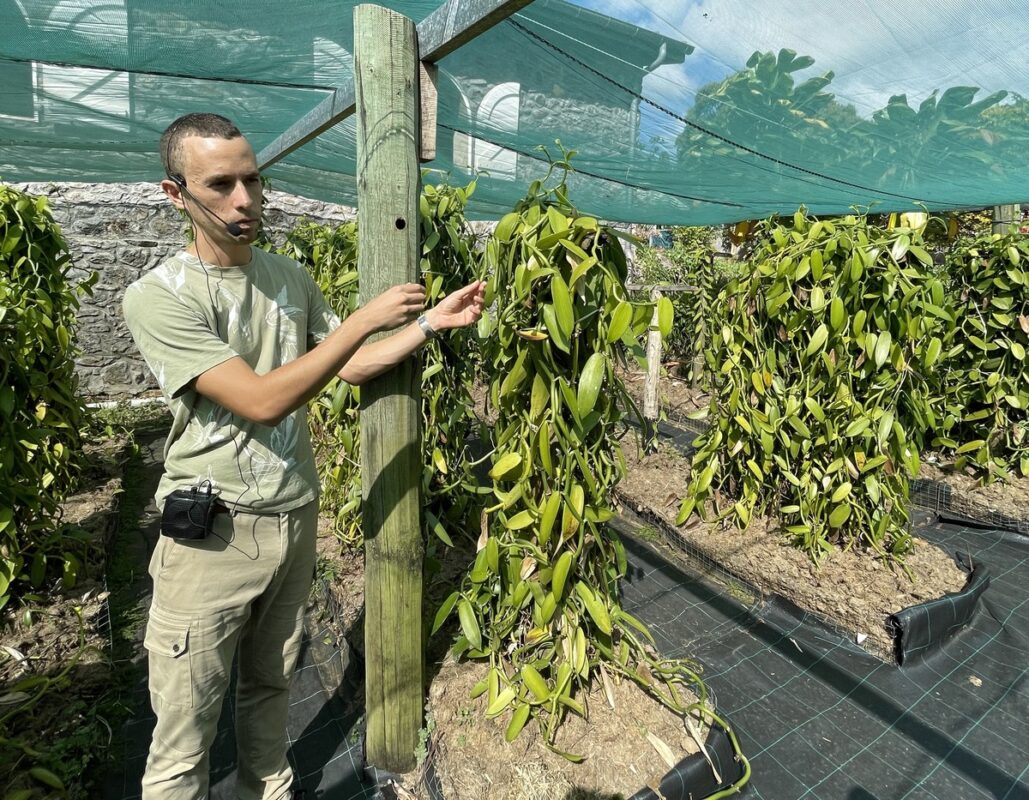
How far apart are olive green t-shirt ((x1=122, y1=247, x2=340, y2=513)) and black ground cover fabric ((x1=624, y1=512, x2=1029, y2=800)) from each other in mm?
1385

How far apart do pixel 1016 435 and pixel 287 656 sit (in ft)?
12.3

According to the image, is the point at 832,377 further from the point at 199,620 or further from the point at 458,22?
the point at 199,620

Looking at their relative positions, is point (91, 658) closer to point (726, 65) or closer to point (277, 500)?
point (277, 500)

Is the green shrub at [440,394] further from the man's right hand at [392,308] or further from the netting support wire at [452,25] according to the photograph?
the man's right hand at [392,308]

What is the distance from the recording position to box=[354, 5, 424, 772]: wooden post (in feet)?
3.75

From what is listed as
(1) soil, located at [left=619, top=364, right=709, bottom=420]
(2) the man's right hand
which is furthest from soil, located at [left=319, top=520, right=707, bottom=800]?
(1) soil, located at [left=619, top=364, right=709, bottom=420]

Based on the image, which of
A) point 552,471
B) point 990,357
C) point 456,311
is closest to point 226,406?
point 456,311

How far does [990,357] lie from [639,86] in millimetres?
2825

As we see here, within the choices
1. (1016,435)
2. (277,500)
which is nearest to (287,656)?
(277,500)

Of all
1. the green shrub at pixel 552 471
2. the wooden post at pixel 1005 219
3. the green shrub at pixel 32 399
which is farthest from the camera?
the wooden post at pixel 1005 219

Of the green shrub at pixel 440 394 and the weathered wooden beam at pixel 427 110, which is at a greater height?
the weathered wooden beam at pixel 427 110

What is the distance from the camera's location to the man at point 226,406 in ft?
3.24

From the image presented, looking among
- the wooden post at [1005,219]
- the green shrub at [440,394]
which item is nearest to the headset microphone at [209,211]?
the green shrub at [440,394]

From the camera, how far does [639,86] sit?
1.87 metres
